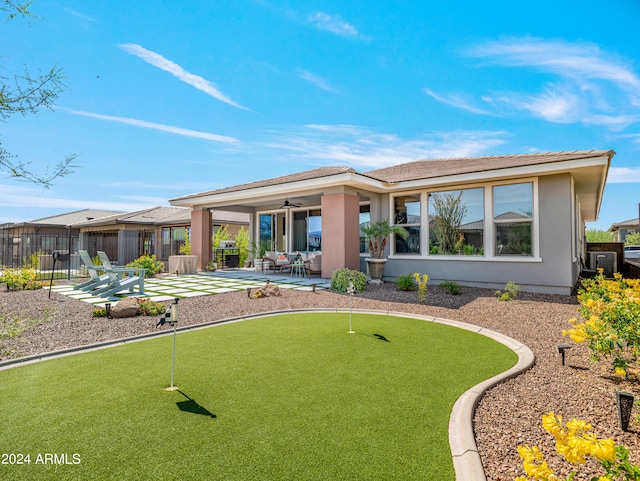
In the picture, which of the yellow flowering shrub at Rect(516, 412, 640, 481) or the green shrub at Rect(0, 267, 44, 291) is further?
the green shrub at Rect(0, 267, 44, 291)

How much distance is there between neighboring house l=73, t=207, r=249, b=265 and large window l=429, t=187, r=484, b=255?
15.4m

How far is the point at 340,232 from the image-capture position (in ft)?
35.2

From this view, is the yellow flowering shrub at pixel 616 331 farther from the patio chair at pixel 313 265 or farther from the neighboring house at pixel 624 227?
the neighboring house at pixel 624 227

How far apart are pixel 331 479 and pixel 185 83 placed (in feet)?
38.8

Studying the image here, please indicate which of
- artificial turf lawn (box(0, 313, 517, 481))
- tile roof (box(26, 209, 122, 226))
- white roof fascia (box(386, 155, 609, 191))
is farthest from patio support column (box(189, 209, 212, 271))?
tile roof (box(26, 209, 122, 226))

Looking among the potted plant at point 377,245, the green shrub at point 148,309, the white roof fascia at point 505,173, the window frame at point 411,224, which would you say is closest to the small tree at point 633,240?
the white roof fascia at point 505,173

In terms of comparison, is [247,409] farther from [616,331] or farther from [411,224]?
[411,224]

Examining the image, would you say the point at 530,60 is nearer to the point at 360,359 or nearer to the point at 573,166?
the point at 573,166

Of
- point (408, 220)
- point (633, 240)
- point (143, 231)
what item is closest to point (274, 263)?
point (408, 220)

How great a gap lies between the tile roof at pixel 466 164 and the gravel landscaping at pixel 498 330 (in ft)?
11.4

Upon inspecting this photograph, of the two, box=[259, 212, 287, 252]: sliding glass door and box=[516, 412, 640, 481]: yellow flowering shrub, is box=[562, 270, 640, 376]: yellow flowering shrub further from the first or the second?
box=[259, 212, 287, 252]: sliding glass door

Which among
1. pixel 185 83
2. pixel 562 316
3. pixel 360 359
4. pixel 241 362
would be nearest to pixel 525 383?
pixel 360 359

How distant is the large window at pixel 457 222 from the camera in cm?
991

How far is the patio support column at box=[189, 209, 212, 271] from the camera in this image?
50.7ft
